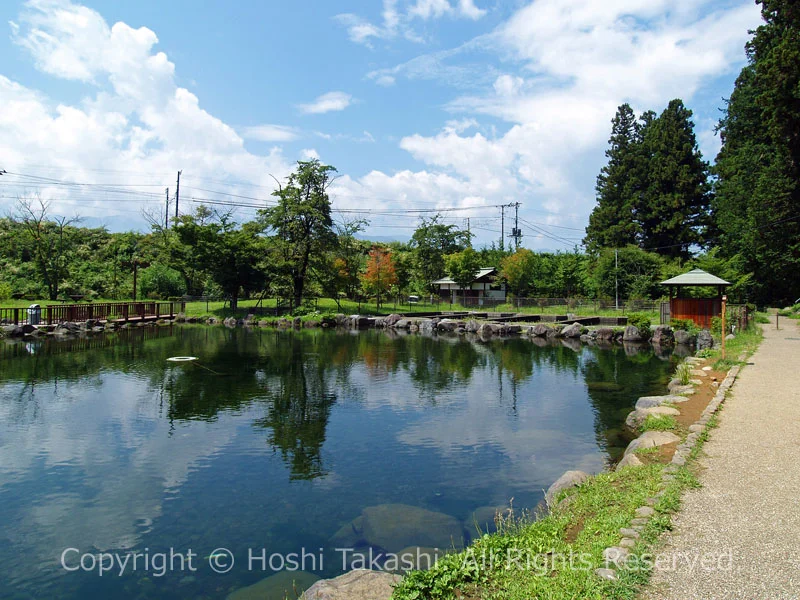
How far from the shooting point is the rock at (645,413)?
28.3 feet

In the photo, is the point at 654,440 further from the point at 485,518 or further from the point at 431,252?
the point at 431,252

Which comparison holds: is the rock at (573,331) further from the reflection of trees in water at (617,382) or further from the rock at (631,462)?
the rock at (631,462)

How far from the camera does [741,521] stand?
4.36m

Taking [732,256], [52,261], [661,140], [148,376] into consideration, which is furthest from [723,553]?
[661,140]

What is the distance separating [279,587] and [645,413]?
272 inches

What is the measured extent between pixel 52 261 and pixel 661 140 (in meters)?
49.6

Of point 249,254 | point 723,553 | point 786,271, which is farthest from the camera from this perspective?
point 249,254

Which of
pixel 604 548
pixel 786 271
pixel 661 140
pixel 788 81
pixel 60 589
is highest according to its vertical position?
pixel 661 140

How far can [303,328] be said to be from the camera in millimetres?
34281

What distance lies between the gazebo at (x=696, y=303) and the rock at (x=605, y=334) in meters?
3.01

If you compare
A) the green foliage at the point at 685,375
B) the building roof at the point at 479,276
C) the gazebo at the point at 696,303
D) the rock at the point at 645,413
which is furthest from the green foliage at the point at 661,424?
the building roof at the point at 479,276

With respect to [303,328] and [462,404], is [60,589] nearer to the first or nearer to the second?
[462,404]

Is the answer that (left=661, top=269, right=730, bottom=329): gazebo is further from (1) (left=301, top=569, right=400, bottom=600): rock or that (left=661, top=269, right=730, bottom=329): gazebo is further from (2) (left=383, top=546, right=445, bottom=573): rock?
(1) (left=301, top=569, right=400, bottom=600): rock

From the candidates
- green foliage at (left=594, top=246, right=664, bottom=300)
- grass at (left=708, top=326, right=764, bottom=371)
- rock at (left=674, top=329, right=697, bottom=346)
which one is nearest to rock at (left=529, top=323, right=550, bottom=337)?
rock at (left=674, top=329, right=697, bottom=346)
